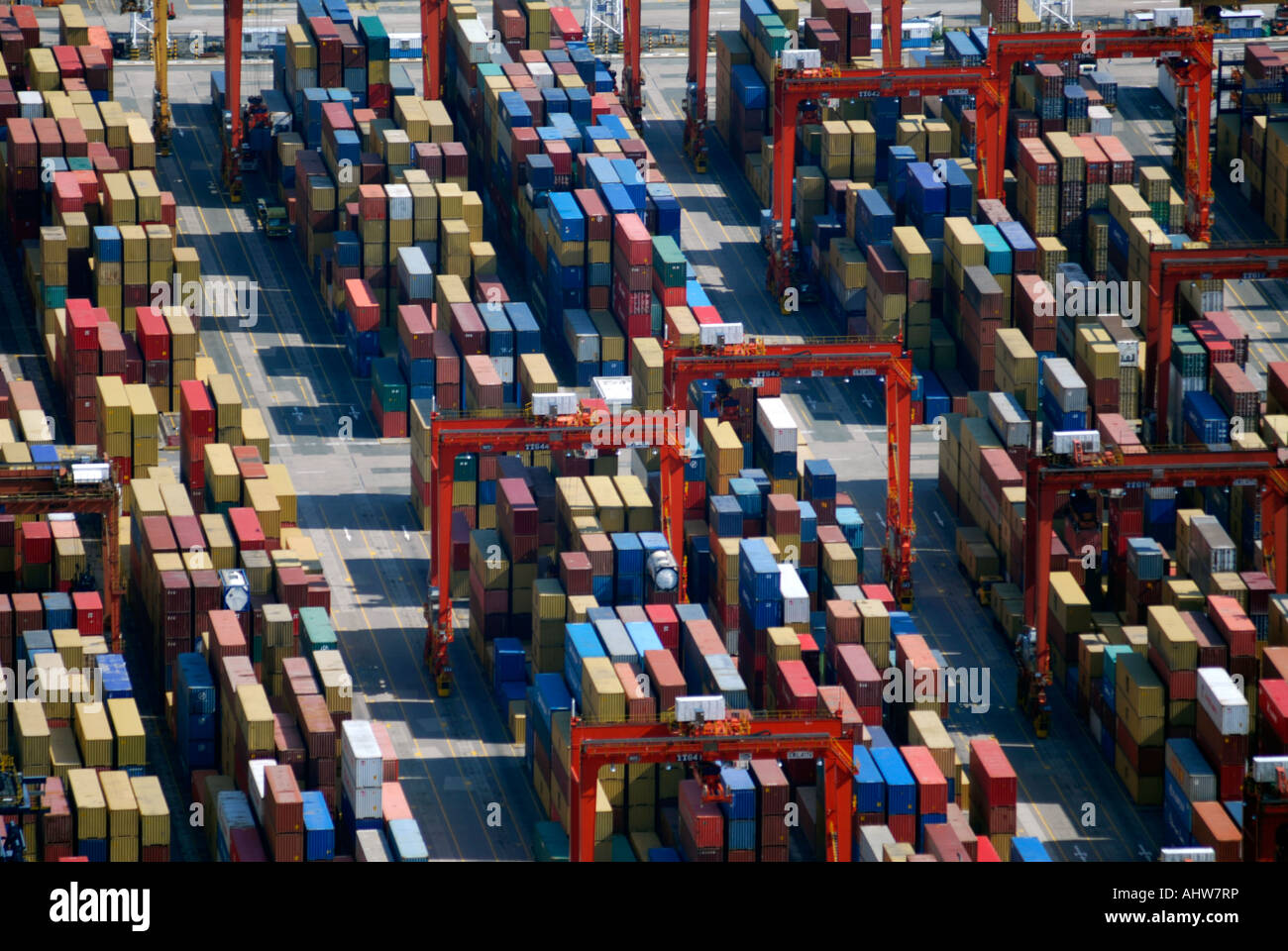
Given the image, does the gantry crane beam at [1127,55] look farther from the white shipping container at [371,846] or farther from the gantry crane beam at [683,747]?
the white shipping container at [371,846]

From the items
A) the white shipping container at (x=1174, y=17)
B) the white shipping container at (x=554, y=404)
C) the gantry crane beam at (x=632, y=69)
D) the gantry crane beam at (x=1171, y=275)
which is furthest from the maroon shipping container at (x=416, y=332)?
the white shipping container at (x=1174, y=17)

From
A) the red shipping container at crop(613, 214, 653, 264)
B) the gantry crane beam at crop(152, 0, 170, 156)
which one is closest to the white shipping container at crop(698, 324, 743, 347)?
the red shipping container at crop(613, 214, 653, 264)

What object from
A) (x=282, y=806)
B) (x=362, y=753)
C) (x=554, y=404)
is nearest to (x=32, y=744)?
(x=282, y=806)

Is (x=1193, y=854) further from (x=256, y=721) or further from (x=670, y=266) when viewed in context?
(x=670, y=266)

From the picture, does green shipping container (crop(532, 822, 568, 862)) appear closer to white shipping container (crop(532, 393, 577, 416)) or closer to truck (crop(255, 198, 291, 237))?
white shipping container (crop(532, 393, 577, 416))

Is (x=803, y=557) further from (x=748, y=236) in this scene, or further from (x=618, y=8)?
(x=618, y=8)
